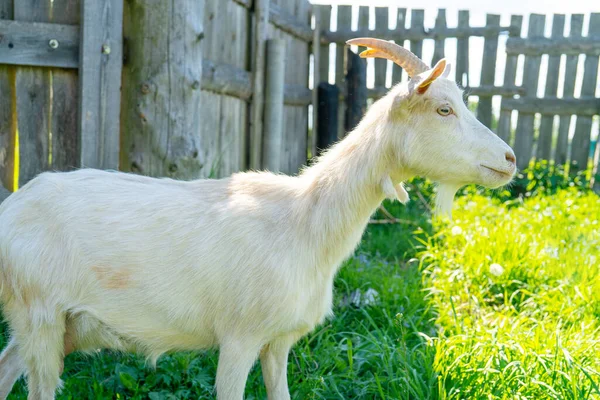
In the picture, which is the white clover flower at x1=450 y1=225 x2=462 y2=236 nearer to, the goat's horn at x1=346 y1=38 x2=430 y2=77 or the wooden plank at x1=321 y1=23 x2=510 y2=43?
the goat's horn at x1=346 y1=38 x2=430 y2=77

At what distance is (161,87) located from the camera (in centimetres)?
382

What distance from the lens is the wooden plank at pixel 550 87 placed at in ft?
31.4

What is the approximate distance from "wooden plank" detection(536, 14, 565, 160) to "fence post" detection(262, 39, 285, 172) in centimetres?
497

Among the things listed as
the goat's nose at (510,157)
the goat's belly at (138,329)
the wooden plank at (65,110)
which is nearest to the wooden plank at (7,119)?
the wooden plank at (65,110)

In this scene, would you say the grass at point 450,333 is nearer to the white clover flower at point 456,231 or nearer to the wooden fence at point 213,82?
the white clover flower at point 456,231

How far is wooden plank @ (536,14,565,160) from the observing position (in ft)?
31.4

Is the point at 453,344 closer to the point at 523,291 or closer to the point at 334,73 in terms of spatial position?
the point at 523,291

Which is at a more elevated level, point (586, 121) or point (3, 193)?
point (586, 121)

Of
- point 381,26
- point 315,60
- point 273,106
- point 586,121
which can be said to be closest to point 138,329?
point 273,106

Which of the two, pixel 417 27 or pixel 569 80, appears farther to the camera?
pixel 569 80

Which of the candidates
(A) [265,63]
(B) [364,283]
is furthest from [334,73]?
(B) [364,283]

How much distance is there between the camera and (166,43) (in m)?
3.79

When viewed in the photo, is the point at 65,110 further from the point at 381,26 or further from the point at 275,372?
the point at 381,26

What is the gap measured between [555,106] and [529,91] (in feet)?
1.45
